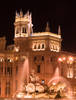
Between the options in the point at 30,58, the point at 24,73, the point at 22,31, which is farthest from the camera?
the point at 22,31

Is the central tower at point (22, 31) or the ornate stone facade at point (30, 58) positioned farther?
the central tower at point (22, 31)

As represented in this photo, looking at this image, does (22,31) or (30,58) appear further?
(22,31)

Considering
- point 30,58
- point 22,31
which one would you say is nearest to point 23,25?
point 22,31

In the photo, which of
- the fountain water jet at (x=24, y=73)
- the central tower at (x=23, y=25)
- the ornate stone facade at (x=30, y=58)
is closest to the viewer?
the fountain water jet at (x=24, y=73)

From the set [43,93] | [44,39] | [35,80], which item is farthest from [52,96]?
[44,39]

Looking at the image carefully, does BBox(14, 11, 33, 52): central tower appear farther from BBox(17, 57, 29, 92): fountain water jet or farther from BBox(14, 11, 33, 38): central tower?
BBox(17, 57, 29, 92): fountain water jet

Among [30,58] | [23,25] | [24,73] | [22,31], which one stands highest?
[23,25]

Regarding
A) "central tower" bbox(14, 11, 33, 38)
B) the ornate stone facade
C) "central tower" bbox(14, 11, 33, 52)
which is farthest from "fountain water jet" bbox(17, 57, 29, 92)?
"central tower" bbox(14, 11, 33, 38)

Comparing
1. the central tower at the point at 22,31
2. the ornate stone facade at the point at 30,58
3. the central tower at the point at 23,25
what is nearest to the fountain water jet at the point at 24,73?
the ornate stone facade at the point at 30,58

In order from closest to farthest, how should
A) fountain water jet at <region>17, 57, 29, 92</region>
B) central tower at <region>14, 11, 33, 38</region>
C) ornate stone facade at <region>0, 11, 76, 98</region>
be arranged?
fountain water jet at <region>17, 57, 29, 92</region> < ornate stone facade at <region>0, 11, 76, 98</region> < central tower at <region>14, 11, 33, 38</region>

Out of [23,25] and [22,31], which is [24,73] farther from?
[23,25]

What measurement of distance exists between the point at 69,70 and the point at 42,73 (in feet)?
34.1

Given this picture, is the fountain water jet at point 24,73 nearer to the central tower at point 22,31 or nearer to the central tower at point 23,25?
the central tower at point 22,31

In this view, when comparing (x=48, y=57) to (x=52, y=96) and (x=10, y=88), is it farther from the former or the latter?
(x=52, y=96)
